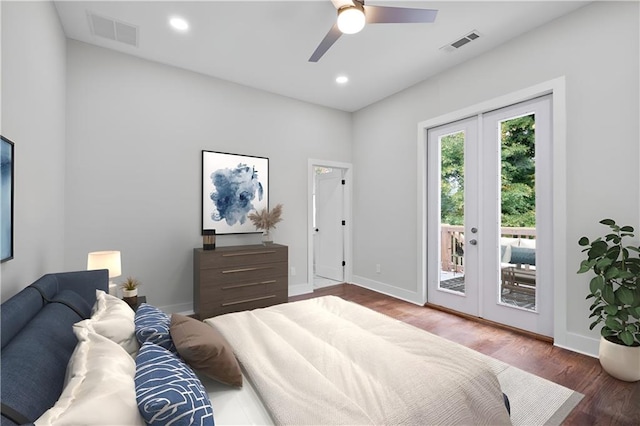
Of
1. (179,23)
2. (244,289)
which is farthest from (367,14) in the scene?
(244,289)

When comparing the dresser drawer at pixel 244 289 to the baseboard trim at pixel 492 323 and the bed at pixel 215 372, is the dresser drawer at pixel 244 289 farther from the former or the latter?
the baseboard trim at pixel 492 323

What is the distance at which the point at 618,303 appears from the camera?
2.16 metres

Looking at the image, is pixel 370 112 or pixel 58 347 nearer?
pixel 58 347

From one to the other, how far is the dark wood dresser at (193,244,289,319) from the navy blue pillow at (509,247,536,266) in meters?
2.66

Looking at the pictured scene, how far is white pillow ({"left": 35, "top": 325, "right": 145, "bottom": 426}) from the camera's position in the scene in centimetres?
71

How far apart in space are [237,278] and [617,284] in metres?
3.60

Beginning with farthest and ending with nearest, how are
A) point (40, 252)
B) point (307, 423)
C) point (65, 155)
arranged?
point (65, 155) < point (40, 252) < point (307, 423)

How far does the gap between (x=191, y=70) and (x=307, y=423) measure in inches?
157

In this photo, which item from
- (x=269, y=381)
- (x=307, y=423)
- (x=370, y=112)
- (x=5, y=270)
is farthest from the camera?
(x=370, y=112)

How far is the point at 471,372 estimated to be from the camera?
1.36 meters

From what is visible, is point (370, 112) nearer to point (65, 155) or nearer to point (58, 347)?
point (65, 155)

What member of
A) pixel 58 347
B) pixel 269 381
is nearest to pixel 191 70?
pixel 58 347

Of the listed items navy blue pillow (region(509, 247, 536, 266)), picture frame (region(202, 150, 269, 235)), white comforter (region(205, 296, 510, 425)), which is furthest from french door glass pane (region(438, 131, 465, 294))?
picture frame (region(202, 150, 269, 235))

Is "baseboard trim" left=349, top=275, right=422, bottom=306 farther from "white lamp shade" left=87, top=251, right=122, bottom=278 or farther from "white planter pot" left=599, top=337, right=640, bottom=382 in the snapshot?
"white lamp shade" left=87, top=251, right=122, bottom=278
